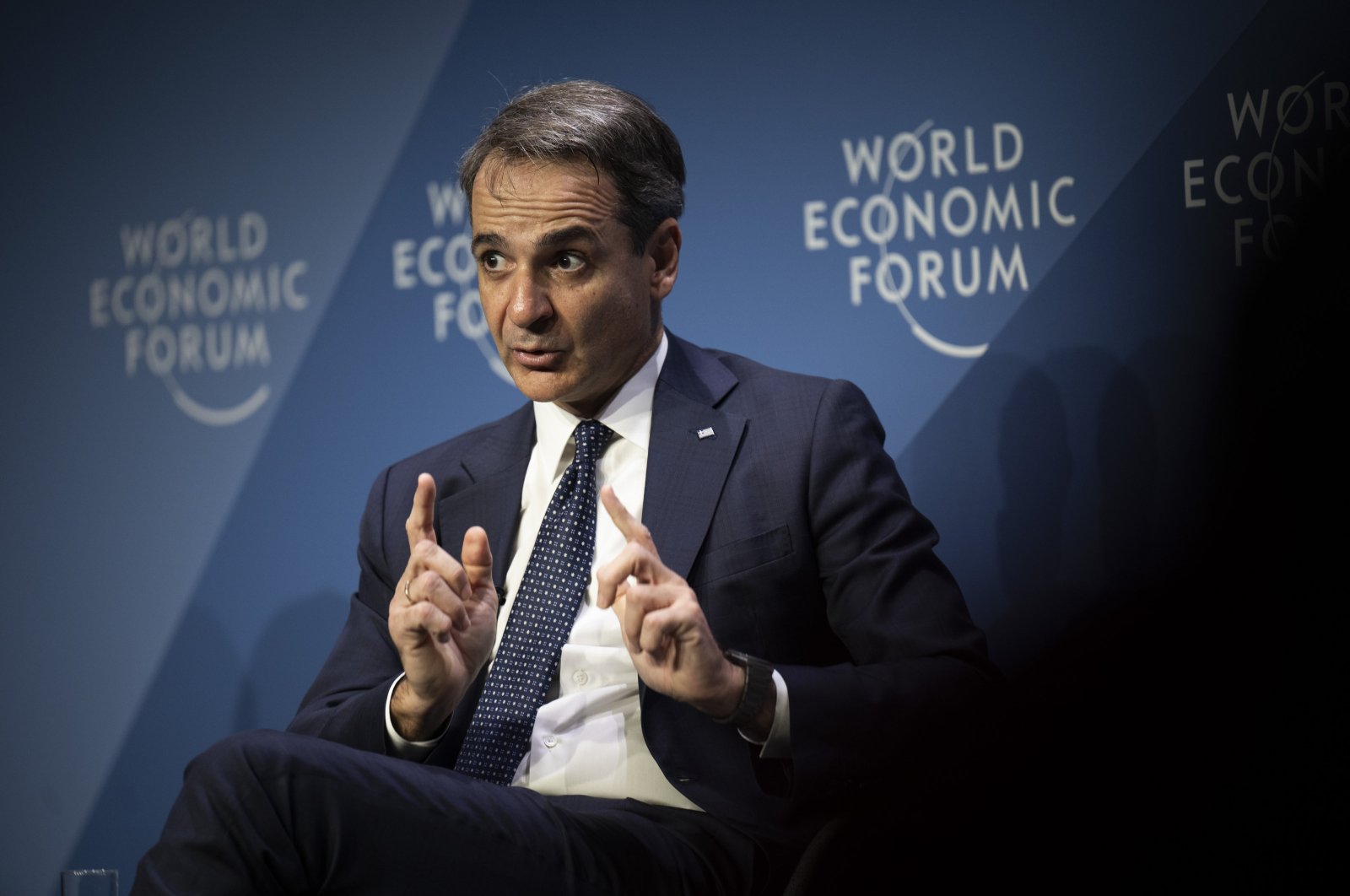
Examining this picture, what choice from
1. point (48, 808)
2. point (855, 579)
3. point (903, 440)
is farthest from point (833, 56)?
point (48, 808)

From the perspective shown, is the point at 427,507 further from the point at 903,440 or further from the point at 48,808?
the point at 48,808

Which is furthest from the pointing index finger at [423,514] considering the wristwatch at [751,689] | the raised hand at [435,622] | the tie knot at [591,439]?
the wristwatch at [751,689]

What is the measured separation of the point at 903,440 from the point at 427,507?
1149 mm

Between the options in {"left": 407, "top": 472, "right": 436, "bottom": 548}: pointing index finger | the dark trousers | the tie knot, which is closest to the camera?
the dark trousers

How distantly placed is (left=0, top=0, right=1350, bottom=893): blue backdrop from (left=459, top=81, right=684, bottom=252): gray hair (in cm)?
66

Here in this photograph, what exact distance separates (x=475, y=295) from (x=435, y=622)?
147 centimetres

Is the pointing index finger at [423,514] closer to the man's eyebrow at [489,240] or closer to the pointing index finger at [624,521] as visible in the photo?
the pointing index finger at [624,521]

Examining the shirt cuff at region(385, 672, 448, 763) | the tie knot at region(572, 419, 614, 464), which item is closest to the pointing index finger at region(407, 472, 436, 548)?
the shirt cuff at region(385, 672, 448, 763)

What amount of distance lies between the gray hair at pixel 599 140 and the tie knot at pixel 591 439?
0.97 ft

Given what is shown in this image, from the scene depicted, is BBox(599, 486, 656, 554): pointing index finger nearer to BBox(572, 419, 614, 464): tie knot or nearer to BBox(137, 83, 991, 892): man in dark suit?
BBox(137, 83, 991, 892): man in dark suit

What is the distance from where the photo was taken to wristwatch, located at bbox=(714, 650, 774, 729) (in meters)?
1.88

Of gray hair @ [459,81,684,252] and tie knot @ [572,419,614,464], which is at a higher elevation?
gray hair @ [459,81,684,252]

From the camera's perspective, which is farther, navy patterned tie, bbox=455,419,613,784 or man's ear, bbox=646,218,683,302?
man's ear, bbox=646,218,683,302

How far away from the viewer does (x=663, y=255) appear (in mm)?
2410
